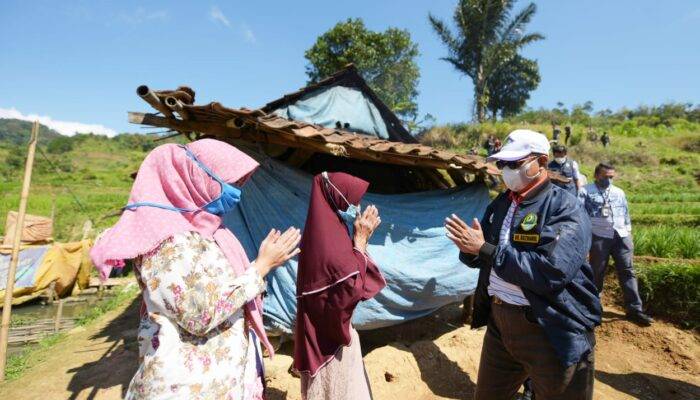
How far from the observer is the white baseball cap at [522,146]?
219 cm

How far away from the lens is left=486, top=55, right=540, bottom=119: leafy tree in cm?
2889

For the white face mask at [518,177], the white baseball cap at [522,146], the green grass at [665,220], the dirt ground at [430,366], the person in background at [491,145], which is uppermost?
the person in background at [491,145]

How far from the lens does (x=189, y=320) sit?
1467mm

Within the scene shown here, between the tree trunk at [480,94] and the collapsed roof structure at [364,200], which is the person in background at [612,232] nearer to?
the collapsed roof structure at [364,200]

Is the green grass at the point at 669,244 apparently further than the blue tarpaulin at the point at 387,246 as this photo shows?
Yes

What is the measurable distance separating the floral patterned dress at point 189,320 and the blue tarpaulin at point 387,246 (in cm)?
231

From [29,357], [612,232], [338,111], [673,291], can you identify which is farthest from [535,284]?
[29,357]

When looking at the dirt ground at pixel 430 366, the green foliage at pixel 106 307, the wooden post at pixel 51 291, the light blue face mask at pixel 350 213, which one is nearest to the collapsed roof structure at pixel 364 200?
the dirt ground at pixel 430 366

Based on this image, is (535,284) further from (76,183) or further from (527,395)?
(76,183)

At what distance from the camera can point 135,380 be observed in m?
1.58

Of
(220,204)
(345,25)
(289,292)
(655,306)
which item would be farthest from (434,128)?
(220,204)

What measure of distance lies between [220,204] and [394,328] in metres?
A: 4.02

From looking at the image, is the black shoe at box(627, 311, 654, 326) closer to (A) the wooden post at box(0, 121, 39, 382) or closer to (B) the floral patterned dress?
(B) the floral patterned dress

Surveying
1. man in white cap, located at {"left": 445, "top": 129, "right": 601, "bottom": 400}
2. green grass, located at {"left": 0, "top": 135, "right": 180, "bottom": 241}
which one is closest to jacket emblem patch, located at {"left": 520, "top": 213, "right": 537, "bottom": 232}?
man in white cap, located at {"left": 445, "top": 129, "right": 601, "bottom": 400}
